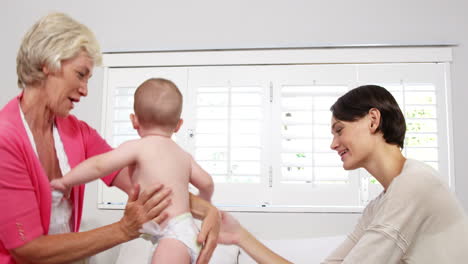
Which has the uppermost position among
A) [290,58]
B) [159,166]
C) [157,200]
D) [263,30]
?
[263,30]

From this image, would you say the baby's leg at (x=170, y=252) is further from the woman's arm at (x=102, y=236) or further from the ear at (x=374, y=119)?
the ear at (x=374, y=119)

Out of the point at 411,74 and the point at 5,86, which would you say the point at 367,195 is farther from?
the point at 5,86

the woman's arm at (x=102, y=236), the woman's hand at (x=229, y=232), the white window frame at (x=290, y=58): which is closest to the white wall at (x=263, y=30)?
the white window frame at (x=290, y=58)

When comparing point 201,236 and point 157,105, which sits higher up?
point 157,105

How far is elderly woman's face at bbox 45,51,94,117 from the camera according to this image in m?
1.34

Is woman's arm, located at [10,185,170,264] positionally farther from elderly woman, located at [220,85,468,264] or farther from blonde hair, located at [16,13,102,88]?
elderly woman, located at [220,85,468,264]

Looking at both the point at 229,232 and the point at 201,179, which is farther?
the point at 229,232

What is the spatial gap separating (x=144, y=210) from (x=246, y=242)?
22.1 inches

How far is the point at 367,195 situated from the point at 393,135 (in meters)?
1.23

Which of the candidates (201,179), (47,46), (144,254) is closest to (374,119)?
(201,179)

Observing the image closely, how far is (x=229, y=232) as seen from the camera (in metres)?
1.70

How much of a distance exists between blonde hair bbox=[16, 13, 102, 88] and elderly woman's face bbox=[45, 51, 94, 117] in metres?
0.02

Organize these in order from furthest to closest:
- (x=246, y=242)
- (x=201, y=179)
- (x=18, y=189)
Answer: (x=246, y=242) → (x=201, y=179) → (x=18, y=189)

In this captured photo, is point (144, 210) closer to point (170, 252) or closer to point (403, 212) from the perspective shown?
point (170, 252)
